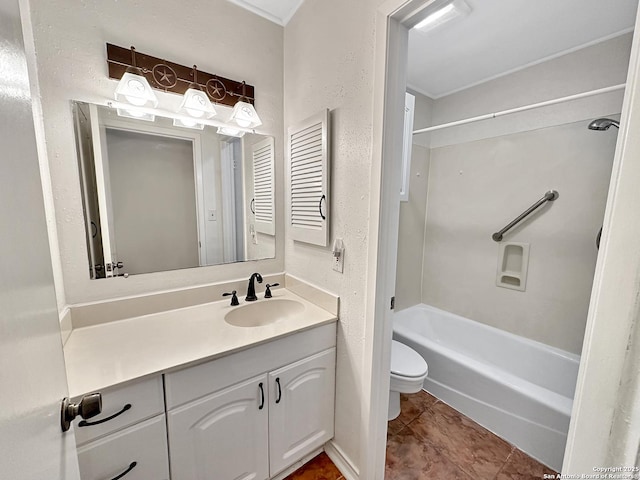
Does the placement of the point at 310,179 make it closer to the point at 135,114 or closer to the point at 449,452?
the point at 135,114

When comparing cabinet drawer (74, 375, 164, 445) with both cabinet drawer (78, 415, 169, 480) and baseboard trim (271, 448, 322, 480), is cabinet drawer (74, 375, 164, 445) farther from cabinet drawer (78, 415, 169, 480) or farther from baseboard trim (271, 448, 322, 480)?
baseboard trim (271, 448, 322, 480)

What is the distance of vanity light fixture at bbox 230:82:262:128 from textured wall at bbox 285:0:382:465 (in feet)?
0.93

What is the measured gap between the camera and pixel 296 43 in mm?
1511

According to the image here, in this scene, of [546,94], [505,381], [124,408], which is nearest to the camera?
[124,408]

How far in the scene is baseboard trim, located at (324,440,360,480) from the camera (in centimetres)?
129

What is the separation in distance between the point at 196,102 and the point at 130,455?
1523 millimetres

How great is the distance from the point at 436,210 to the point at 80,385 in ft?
8.73

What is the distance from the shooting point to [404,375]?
1536 mm

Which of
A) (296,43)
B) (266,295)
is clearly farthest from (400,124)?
(266,295)

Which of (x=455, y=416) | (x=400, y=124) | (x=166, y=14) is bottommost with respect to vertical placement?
(x=455, y=416)

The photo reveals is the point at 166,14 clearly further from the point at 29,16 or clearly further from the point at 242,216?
the point at 242,216

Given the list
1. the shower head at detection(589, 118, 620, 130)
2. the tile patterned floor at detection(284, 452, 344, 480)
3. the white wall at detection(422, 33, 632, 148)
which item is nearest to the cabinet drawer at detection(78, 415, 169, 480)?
the tile patterned floor at detection(284, 452, 344, 480)

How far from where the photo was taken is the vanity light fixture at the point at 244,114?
4.89ft

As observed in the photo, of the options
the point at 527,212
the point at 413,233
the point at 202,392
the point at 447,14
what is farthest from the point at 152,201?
the point at 527,212
